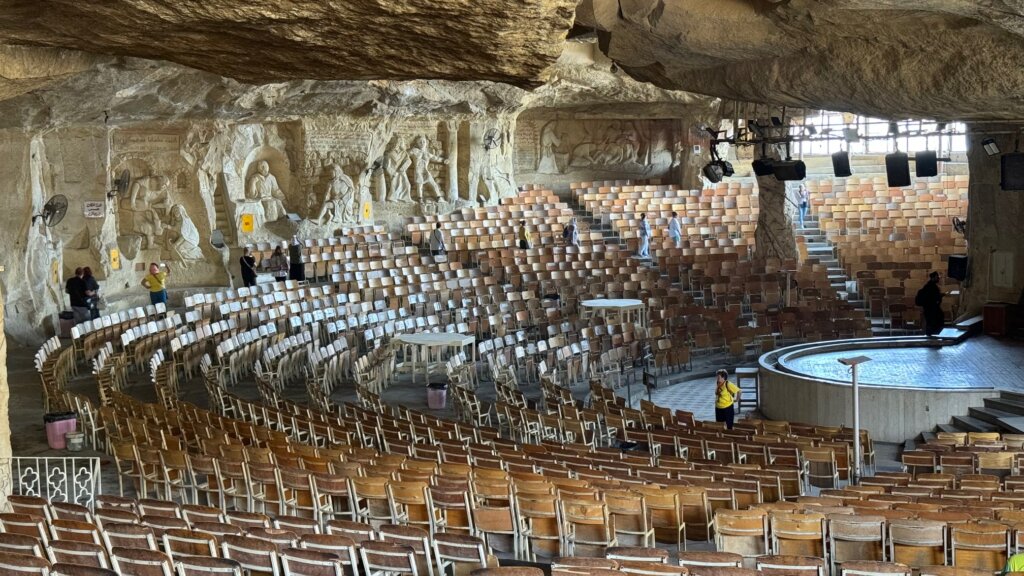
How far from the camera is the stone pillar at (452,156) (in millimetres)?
28562

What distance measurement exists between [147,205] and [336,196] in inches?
183

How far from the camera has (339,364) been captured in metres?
17.0

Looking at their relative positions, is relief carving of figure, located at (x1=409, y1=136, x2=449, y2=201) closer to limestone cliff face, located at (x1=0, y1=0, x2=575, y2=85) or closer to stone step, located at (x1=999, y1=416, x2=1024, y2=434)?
stone step, located at (x1=999, y1=416, x2=1024, y2=434)

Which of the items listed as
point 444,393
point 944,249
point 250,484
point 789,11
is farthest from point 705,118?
point 250,484

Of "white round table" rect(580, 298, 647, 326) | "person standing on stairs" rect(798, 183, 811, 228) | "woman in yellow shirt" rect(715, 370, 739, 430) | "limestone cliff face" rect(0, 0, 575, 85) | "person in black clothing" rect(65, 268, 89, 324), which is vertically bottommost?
"woman in yellow shirt" rect(715, 370, 739, 430)

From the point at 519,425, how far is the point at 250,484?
484 centimetres

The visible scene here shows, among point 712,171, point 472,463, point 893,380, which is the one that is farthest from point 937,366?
point 472,463

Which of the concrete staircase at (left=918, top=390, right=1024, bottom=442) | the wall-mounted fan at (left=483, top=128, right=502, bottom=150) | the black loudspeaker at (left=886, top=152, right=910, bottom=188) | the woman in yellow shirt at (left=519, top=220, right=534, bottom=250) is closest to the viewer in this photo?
the concrete staircase at (left=918, top=390, right=1024, bottom=442)

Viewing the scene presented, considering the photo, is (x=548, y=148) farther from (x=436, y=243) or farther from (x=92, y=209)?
(x=92, y=209)

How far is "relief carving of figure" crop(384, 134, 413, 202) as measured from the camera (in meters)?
27.8

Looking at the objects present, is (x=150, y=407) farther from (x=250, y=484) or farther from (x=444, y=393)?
(x=444, y=393)

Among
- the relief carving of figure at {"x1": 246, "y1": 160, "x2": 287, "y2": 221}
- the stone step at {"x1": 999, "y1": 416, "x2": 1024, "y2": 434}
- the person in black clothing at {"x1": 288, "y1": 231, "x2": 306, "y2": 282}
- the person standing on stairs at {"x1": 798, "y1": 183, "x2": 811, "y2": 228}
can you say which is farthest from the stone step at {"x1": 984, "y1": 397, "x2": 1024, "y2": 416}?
the relief carving of figure at {"x1": 246, "y1": 160, "x2": 287, "y2": 221}

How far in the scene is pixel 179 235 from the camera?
76.8 ft

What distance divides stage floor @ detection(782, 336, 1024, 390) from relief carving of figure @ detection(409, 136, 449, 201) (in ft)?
45.3
